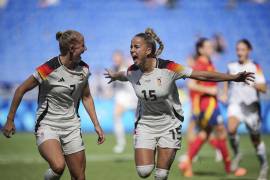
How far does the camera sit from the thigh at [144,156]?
30.8 ft

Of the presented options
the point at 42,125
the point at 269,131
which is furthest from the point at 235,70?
the point at 269,131

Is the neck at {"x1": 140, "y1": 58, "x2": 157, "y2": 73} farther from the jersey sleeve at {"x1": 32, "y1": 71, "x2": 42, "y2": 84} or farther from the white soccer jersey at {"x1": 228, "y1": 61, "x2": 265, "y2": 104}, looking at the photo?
the white soccer jersey at {"x1": 228, "y1": 61, "x2": 265, "y2": 104}

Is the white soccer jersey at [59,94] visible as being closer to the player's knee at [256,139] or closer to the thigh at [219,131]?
the player's knee at [256,139]

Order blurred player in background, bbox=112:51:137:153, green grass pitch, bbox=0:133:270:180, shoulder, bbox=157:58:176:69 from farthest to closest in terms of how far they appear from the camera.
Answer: blurred player in background, bbox=112:51:137:153 → green grass pitch, bbox=0:133:270:180 → shoulder, bbox=157:58:176:69

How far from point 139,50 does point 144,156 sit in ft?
4.83

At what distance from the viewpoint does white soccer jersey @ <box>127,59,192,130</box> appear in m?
9.27

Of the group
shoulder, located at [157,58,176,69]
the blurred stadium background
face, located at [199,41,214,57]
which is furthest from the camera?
the blurred stadium background

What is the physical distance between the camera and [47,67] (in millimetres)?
8758

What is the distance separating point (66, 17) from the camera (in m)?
32.5

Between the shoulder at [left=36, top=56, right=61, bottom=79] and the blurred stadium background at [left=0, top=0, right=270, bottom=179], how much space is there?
21.8 m

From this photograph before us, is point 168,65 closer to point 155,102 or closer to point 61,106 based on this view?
point 155,102

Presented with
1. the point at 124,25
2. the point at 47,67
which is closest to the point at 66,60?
the point at 47,67

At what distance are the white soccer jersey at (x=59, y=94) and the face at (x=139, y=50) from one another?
68cm

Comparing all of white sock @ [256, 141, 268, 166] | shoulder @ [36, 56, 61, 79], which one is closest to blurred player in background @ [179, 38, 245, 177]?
white sock @ [256, 141, 268, 166]
